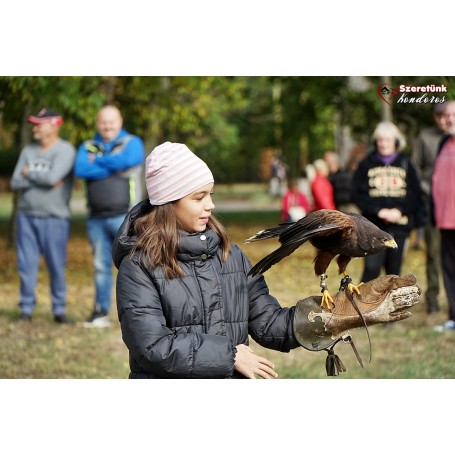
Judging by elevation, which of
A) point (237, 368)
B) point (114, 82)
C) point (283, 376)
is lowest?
point (283, 376)

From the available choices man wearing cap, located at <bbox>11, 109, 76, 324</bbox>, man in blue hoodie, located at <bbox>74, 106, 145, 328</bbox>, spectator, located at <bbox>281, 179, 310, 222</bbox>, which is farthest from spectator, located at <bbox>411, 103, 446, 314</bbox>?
spectator, located at <bbox>281, 179, 310, 222</bbox>

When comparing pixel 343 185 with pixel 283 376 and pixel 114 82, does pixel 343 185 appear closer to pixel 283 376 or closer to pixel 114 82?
pixel 114 82

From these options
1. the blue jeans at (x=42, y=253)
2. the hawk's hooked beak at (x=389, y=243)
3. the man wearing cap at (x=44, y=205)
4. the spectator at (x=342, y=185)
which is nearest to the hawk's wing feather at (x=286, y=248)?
the hawk's hooked beak at (x=389, y=243)

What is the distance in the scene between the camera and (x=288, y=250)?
3246 mm

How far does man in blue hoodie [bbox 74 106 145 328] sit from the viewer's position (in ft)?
25.5

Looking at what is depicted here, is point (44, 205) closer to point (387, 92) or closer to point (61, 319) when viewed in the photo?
point (61, 319)

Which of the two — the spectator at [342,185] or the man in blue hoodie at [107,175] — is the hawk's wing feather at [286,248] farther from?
the spectator at [342,185]

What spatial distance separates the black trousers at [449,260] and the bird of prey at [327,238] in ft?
13.9

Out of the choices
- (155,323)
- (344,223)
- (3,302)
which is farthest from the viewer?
(3,302)

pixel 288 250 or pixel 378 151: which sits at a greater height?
pixel 378 151

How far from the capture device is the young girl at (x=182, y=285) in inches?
122

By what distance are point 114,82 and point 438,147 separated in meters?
6.27

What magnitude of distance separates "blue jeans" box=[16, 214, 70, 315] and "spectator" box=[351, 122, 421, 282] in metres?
2.67

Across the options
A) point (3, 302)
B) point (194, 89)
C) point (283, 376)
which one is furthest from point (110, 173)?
A: point (194, 89)
